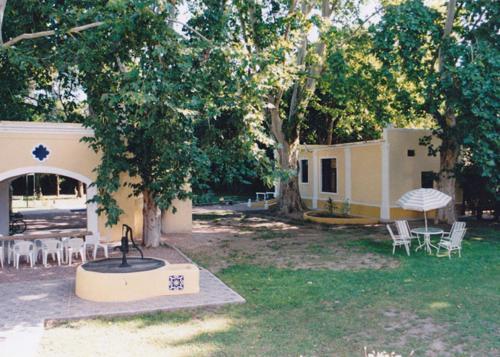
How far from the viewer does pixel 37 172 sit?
1388 centimetres

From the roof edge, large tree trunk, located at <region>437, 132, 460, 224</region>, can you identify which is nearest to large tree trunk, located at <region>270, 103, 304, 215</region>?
large tree trunk, located at <region>437, 132, 460, 224</region>

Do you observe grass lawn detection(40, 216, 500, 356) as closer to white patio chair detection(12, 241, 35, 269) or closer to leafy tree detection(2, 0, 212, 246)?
leafy tree detection(2, 0, 212, 246)

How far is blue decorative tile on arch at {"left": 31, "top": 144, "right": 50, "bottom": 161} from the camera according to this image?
45.6ft

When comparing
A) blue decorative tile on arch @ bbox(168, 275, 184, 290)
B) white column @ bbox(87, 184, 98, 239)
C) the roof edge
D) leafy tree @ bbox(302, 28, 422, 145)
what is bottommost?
blue decorative tile on arch @ bbox(168, 275, 184, 290)

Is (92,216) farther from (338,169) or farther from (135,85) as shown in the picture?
(338,169)

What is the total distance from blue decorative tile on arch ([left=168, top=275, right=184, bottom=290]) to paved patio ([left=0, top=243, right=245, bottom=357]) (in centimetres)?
23

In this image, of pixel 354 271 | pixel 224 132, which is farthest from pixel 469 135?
pixel 224 132

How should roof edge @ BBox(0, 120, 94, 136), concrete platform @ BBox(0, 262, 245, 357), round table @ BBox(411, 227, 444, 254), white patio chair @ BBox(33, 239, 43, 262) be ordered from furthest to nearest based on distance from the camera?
1. roof edge @ BBox(0, 120, 94, 136)
2. round table @ BBox(411, 227, 444, 254)
3. white patio chair @ BBox(33, 239, 43, 262)
4. concrete platform @ BBox(0, 262, 245, 357)

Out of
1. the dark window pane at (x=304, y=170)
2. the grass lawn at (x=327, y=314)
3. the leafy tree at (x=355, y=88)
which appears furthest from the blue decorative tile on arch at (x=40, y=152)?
the dark window pane at (x=304, y=170)

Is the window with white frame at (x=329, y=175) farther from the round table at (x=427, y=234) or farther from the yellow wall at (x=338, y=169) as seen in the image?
the round table at (x=427, y=234)

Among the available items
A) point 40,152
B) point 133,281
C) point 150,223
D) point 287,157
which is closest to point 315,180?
point 287,157

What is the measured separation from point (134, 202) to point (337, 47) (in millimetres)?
9005

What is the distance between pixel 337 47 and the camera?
56.3 ft

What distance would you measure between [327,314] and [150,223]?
26.4 ft
